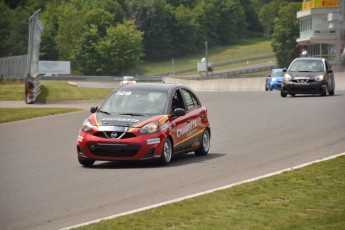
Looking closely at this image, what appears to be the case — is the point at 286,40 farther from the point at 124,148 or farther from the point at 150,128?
the point at 124,148

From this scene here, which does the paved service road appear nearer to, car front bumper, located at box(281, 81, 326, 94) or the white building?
car front bumper, located at box(281, 81, 326, 94)

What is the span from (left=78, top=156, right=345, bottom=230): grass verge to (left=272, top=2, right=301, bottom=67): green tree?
13955 cm

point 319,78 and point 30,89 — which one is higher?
point 319,78

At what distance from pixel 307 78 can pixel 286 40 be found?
11984 centimetres

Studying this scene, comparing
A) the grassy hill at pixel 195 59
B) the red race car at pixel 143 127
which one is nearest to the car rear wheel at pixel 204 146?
the red race car at pixel 143 127

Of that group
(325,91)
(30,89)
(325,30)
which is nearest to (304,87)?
(325,91)

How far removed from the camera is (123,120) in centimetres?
1627

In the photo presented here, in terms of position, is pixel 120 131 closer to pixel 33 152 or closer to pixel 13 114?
pixel 33 152

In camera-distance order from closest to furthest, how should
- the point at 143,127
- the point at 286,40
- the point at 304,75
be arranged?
the point at 143,127, the point at 304,75, the point at 286,40

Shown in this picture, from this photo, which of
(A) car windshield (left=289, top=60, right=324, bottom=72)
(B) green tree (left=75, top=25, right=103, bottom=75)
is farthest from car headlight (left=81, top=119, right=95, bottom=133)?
(B) green tree (left=75, top=25, right=103, bottom=75)

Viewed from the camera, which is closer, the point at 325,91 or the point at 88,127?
the point at 88,127

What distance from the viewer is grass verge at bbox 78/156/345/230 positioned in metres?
9.72

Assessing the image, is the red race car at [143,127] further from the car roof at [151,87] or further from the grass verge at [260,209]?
the grass verge at [260,209]

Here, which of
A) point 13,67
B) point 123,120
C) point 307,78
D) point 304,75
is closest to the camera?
point 123,120
